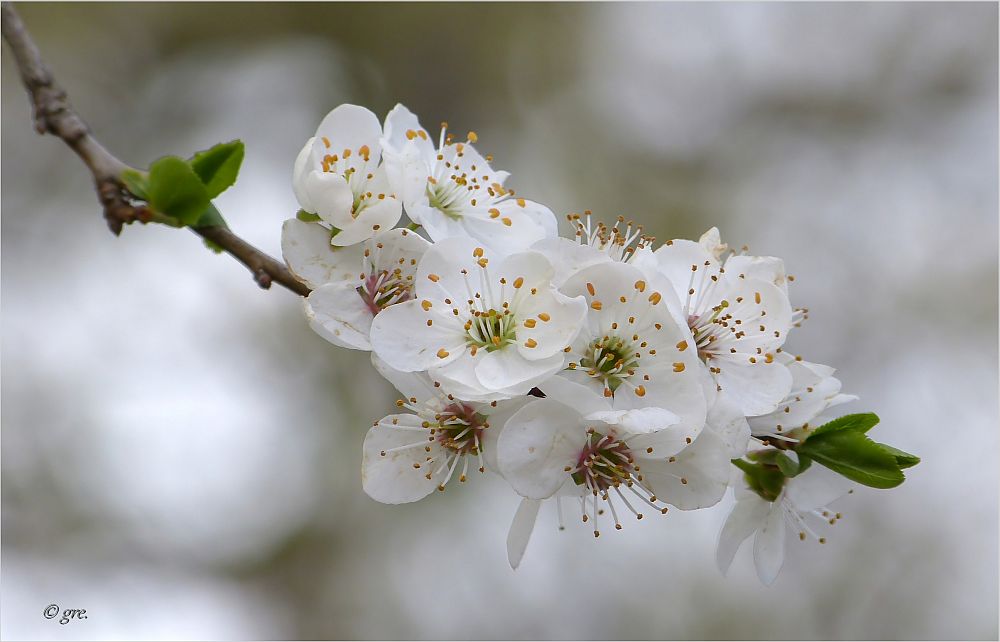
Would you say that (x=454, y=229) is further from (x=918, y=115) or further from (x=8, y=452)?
(x=918, y=115)

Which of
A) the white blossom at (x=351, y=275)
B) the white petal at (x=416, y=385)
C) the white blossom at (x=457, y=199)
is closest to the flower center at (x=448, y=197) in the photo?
the white blossom at (x=457, y=199)

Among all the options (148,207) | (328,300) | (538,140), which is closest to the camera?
(148,207)

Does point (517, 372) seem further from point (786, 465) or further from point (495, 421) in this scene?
point (786, 465)

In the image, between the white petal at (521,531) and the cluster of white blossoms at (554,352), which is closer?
the cluster of white blossoms at (554,352)

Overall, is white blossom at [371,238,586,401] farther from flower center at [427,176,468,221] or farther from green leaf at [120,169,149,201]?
green leaf at [120,169,149,201]

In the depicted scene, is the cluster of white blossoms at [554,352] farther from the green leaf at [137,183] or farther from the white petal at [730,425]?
the green leaf at [137,183]

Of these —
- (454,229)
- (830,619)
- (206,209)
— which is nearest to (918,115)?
(830,619)
